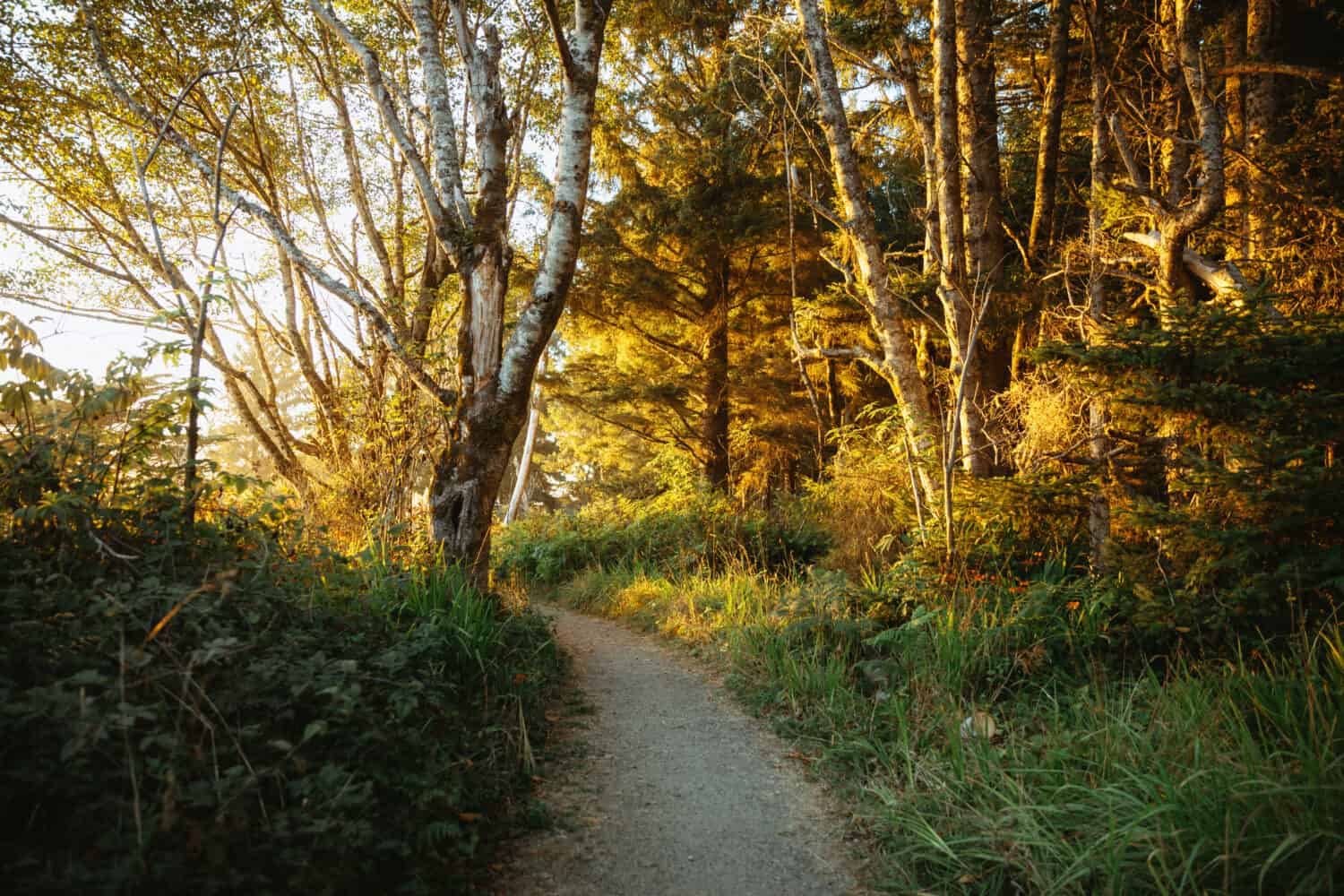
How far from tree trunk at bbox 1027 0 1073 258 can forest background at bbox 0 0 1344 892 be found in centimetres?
5

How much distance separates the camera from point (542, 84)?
9.64 meters

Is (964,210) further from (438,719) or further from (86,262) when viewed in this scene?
(86,262)

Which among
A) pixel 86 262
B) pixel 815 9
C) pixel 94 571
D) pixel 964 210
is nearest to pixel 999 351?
pixel 964 210

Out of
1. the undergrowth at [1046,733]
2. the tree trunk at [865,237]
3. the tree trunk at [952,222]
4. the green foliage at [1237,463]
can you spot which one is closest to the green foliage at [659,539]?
the tree trunk at [865,237]

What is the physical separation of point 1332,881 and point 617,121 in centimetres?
1221

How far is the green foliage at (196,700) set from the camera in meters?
1.70

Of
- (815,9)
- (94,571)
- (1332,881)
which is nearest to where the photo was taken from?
(1332,881)

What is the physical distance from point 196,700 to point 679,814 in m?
2.23

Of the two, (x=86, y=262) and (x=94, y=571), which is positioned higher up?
(x=86, y=262)

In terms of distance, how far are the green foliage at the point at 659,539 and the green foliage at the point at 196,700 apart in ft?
15.6

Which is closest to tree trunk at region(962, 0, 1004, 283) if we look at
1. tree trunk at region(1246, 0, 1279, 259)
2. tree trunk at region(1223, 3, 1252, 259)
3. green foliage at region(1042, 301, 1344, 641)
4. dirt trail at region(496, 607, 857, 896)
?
tree trunk at region(1223, 3, 1252, 259)

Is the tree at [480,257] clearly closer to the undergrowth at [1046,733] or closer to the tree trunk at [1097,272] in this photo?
the undergrowth at [1046,733]

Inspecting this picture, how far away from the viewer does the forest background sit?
2.48 metres

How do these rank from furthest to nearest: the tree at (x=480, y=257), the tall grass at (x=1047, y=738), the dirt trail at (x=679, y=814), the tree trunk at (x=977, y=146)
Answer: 1. the tree trunk at (x=977, y=146)
2. the tree at (x=480, y=257)
3. the dirt trail at (x=679, y=814)
4. the tall grass at (x=1047, y=738)
